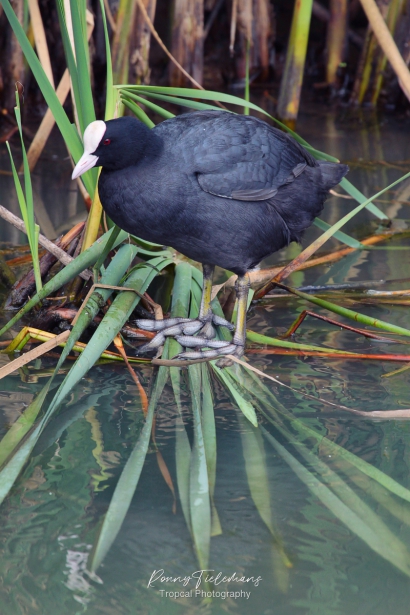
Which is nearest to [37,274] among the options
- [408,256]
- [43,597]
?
[43,597]

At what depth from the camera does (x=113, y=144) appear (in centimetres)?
195

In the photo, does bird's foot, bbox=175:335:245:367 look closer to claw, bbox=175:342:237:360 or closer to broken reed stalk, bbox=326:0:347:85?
claw, bbox=175:342:237:360

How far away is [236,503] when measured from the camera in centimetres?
153

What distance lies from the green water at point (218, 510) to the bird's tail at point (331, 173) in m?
0.58

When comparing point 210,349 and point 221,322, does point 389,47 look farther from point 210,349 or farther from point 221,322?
point 210,349

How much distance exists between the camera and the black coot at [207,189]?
197cm

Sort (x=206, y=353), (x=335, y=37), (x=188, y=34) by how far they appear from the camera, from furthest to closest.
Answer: (x=335, y=37) → (x=188, y=34) → (x=206, y=353)

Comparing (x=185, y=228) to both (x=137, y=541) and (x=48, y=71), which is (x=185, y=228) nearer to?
(x=137, y=541)

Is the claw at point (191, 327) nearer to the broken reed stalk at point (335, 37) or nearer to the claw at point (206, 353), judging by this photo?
the claw at point (206, 353)

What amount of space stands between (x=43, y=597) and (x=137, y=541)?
0.22m

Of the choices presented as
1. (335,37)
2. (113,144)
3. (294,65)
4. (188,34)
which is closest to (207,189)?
(113,144)

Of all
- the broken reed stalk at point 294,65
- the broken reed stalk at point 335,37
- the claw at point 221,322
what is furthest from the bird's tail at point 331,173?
the broken reed stalk at point 335,37

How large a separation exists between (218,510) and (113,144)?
3.40 feet

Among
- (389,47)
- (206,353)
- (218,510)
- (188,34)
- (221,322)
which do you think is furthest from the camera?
(188,34)
